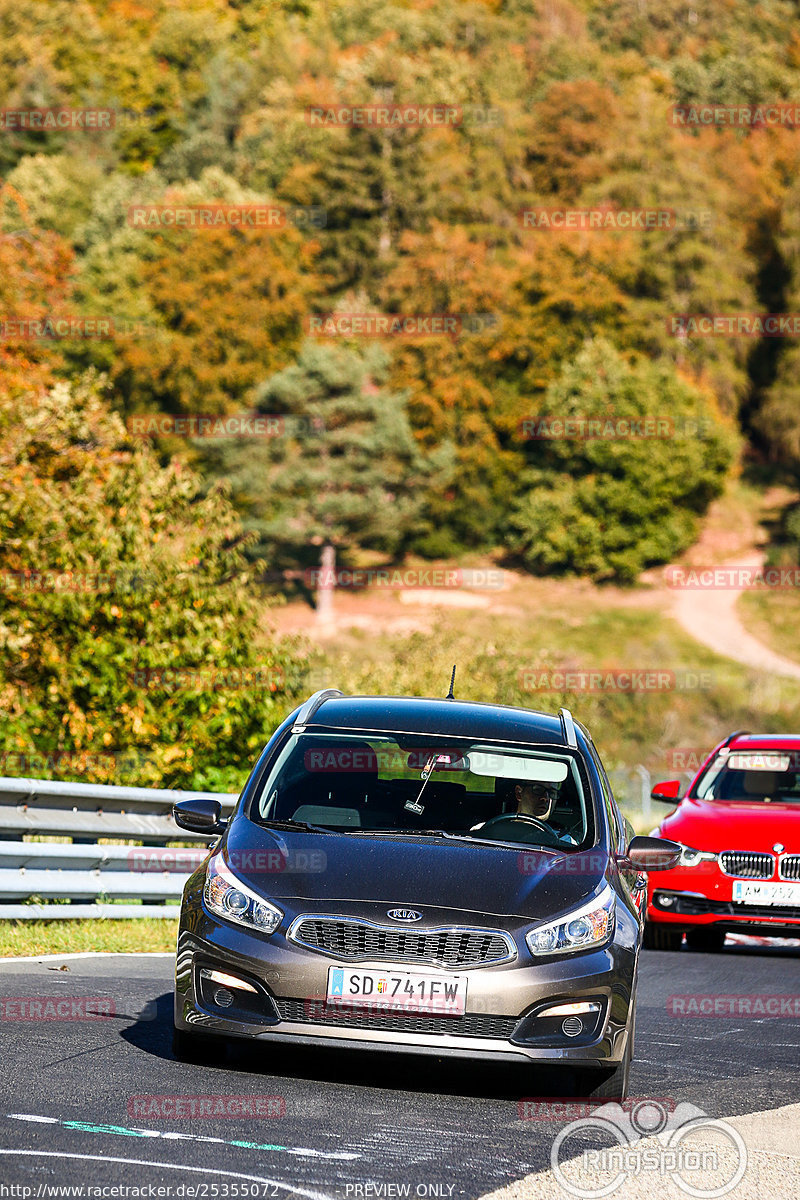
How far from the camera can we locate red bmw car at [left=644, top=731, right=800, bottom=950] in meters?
13.2

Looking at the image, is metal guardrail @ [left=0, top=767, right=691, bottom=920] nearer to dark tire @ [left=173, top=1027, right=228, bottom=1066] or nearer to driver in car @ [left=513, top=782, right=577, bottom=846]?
dark tire @ [left=173, top=1027, right=228, bottom=1066]

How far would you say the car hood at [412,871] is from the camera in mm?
6617

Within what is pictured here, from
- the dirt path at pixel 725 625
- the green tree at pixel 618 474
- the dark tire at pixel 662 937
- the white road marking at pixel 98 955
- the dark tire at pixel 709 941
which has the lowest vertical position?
the dirt path at pixel 725 625

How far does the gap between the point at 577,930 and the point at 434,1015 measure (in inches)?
25.5

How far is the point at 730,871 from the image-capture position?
A: 43.5 ft

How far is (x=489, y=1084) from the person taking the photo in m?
7.18

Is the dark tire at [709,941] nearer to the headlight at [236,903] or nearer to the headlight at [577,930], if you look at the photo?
the headlight at [577,930]

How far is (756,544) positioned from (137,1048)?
90539 mm

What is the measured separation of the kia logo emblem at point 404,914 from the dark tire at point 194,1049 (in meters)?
0.94
